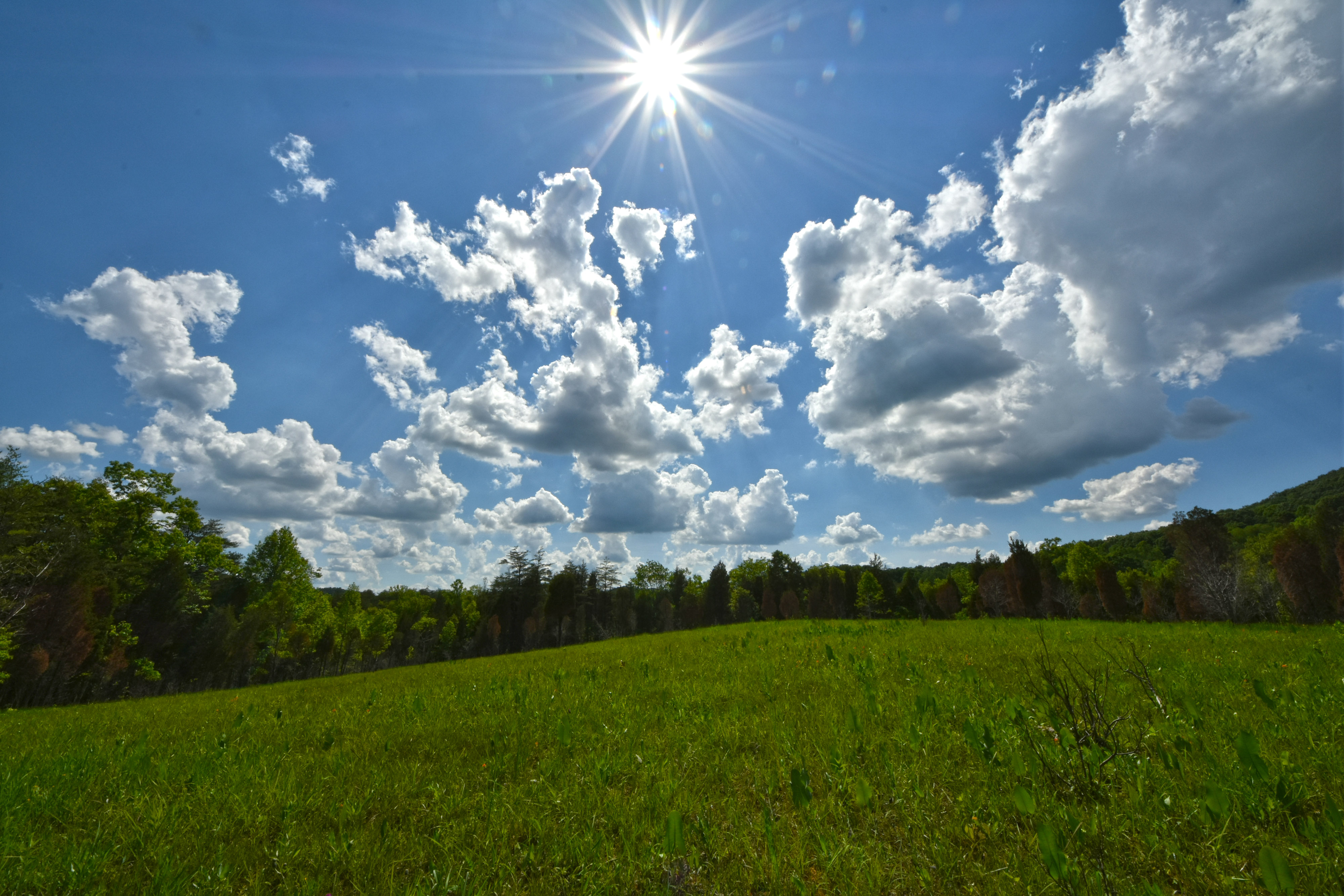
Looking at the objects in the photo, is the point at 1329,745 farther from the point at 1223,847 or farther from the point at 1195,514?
the point at 1195,514

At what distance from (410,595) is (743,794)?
11777cm

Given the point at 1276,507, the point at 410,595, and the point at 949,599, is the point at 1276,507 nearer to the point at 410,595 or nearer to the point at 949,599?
the point at 949,599

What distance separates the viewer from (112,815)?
354 cm

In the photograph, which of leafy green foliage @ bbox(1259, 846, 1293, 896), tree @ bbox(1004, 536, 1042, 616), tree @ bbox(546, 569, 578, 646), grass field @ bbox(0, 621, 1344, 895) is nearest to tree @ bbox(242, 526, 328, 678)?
tree @ bbox(546, 569, 578, 646)

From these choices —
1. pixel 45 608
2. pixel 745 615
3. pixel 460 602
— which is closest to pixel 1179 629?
pixel 45 608

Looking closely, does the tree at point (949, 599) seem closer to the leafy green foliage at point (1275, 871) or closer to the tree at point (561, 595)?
the tree at point (561, 595)

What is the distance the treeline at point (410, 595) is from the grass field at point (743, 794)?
2554 cm

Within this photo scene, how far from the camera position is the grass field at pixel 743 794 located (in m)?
2.62

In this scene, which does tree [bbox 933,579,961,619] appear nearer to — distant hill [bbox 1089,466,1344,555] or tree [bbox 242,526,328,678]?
distant hill [bbox 1089,466,1344,555]

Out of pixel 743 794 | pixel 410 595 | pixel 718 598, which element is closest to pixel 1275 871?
pixel 743 794

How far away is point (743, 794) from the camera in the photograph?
3.67 meters

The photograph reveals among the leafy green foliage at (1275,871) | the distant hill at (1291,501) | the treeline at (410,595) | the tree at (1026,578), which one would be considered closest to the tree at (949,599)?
the treeline at (410,595)

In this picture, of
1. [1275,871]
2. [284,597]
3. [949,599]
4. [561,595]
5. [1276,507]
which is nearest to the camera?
[1275,871]

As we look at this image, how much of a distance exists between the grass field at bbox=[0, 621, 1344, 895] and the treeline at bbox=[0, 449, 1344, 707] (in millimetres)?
25540
